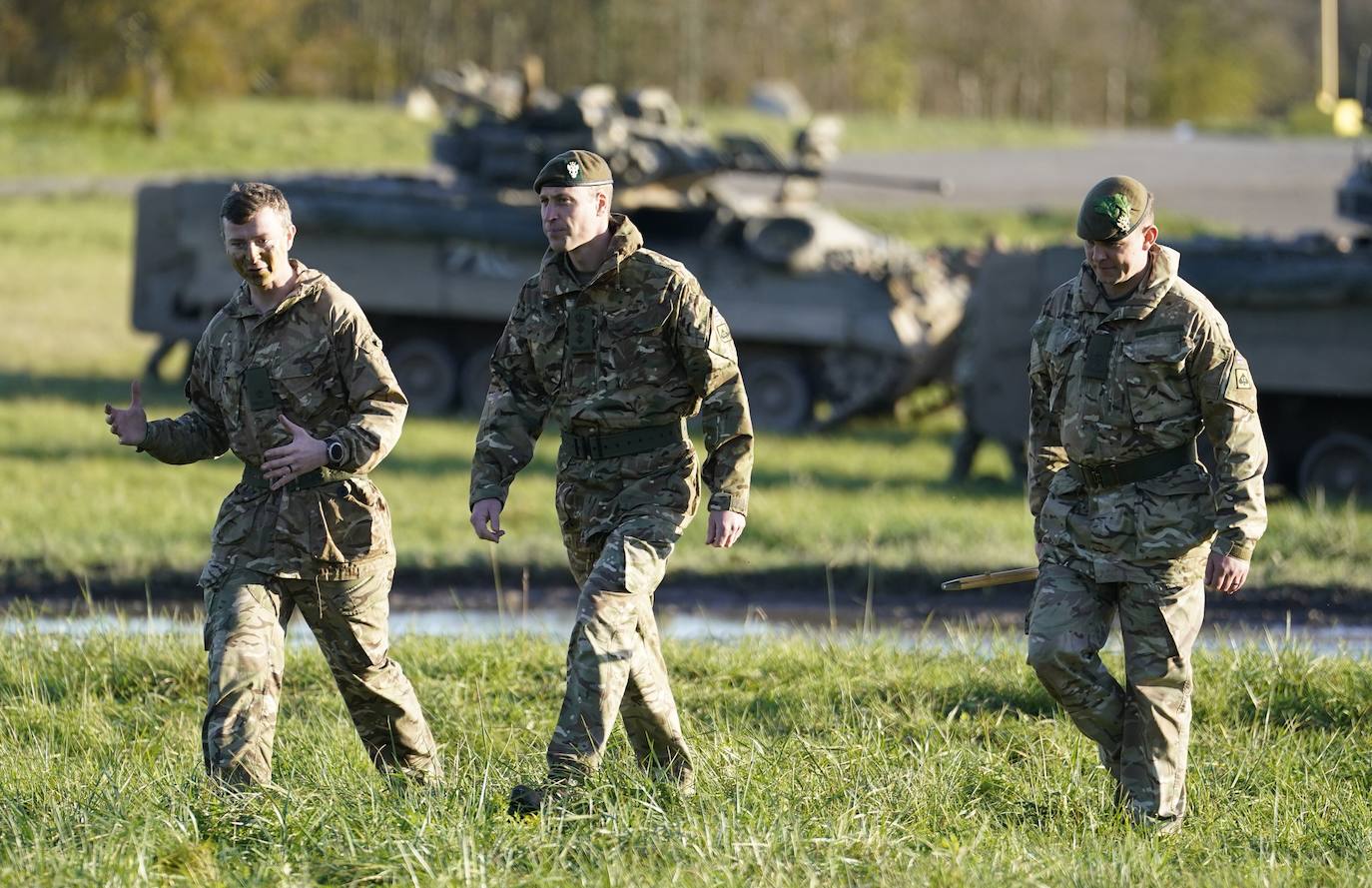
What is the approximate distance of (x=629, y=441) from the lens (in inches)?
238

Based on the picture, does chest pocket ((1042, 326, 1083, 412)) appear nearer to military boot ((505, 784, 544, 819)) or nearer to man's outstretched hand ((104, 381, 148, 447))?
military boot ((505, 784, 544, 819))

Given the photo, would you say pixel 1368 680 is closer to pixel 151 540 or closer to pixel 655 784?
pixel 655 784

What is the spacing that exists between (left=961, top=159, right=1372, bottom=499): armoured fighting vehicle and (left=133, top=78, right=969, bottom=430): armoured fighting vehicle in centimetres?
400

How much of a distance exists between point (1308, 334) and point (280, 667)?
1042 cm

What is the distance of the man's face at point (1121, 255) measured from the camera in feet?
18.9

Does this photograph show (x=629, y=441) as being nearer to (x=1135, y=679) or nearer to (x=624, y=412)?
(x=624, y=412)

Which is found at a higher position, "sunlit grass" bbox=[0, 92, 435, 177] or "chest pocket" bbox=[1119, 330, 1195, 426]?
"sunlit grass" bbox=[0, 92, 435, 177]

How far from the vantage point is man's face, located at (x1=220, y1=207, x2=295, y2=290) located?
5883 millimetres

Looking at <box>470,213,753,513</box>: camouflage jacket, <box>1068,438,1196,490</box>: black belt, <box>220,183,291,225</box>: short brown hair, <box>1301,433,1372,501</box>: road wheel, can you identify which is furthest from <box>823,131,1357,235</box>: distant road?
<box>220,183,291,225</box>: short brown hair

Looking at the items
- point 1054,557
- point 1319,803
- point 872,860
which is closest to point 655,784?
point 872,860

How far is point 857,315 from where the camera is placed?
19.0 metres

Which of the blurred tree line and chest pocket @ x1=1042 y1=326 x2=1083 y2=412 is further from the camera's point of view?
the blurred tree line

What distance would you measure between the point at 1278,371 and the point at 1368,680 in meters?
7.73

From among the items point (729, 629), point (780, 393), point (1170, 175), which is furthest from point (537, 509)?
point (1170, 175)
